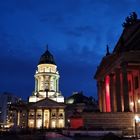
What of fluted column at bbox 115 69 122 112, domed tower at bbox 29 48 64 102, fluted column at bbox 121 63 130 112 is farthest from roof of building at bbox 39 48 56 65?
fluted column at bbox 121 63 130 112

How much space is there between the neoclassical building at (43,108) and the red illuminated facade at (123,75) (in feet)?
246

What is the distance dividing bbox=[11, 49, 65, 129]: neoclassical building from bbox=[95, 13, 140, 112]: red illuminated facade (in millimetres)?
75118

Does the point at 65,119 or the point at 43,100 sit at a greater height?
the point at 43,100

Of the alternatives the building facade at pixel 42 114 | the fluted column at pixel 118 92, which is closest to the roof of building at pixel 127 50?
the fluted column at pixel 118 92

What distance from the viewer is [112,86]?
6009cm

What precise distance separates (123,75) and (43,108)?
3860 inches

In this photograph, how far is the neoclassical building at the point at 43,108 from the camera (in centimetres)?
14588

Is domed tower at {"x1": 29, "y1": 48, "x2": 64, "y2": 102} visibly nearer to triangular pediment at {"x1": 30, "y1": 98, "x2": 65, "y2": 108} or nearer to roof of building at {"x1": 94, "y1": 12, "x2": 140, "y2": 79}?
triangular pediment at {"x1": 30, "y1": 98, "x2": 65, "y2": 108}

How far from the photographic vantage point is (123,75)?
52000 millimetres

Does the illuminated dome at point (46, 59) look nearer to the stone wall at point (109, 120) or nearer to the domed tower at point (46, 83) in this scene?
the domed tower at point (46, 83)

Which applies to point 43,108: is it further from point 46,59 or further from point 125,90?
point 125,90

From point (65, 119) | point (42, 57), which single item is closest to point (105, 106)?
point (65, 119)

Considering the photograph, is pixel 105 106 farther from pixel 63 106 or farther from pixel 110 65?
pixel 63 106

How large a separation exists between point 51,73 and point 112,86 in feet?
319
